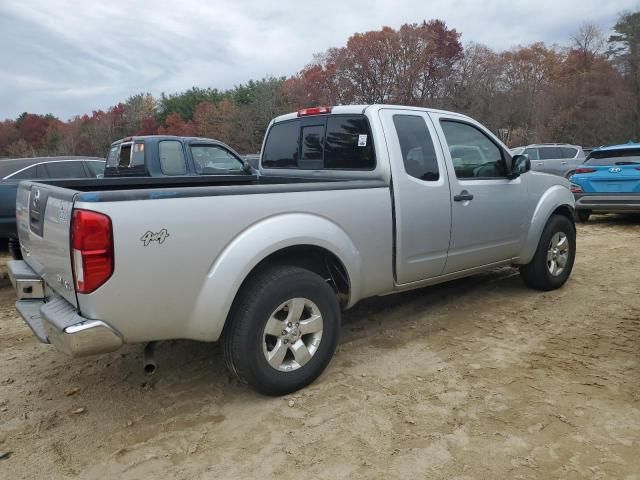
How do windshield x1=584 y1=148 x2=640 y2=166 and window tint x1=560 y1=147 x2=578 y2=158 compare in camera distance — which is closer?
windshield x1=584 y1=148 x2=640 y2=166

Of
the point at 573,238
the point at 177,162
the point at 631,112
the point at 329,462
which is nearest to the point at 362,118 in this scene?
the point at 329,462

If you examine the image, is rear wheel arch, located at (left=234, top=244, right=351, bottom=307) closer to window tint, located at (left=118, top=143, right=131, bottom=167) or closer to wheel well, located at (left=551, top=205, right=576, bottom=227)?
wheel well, located at (left=551, top=205, right=576, bottom=227)

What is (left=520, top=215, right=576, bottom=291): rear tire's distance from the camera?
201 inches

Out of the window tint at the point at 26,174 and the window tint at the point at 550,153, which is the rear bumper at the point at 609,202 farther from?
the window tint at the point at 26,174

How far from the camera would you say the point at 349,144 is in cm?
409

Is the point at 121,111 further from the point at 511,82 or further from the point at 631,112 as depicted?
the point at 631,112

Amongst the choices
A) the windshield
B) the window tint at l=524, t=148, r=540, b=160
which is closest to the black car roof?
the windshield

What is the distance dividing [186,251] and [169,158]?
573 cm

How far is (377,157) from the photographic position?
3.80m

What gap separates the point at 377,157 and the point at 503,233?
5.25 feet

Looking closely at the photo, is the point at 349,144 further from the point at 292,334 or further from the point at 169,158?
the point at 169,158

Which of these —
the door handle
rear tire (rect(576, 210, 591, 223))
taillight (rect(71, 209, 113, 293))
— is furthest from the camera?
rear tire (rect(576, 210, 591, 223))

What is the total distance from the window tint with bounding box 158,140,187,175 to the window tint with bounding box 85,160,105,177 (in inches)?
52.8

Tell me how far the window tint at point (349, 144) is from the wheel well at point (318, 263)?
852 millimetres
